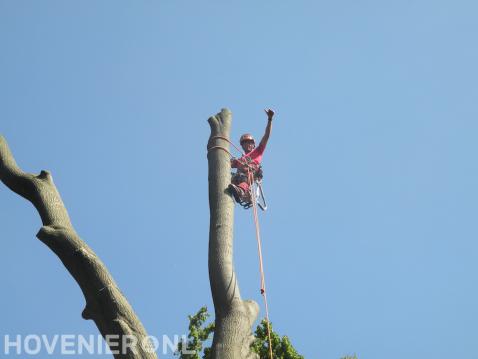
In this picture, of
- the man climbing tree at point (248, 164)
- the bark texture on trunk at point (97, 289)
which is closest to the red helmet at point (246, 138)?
the man climbing tree at point (248, 164)

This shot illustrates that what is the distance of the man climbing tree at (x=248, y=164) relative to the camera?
641 cm

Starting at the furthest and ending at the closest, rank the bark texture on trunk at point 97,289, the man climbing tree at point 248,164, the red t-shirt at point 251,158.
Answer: the red t-shirt at point 251,158 < the man climbing tree at point 248,164 < the bark texture on trunk at point 97,289

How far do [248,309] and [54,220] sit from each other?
156cm

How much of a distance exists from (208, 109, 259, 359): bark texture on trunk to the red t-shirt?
104 cm

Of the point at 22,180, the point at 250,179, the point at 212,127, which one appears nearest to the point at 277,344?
the point at 250,179

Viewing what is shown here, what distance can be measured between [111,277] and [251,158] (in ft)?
9.67

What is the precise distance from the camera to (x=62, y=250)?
4.33m

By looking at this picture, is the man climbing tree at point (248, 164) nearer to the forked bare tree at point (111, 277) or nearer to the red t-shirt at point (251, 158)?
the red t-shirt at point (251, 158)

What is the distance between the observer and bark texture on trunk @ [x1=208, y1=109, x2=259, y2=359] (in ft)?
14.9

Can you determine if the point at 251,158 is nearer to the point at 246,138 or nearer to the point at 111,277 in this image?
the point at 246,138

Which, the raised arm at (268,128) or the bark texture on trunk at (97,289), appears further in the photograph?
the raised arm at (268,128)

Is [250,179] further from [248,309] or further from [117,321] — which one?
[117,321]

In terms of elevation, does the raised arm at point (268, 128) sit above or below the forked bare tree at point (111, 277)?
above

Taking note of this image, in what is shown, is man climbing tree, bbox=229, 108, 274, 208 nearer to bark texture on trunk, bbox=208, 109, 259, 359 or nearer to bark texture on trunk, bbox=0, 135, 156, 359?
bark texture on trunk, bbox=208, 109, 259, 359
